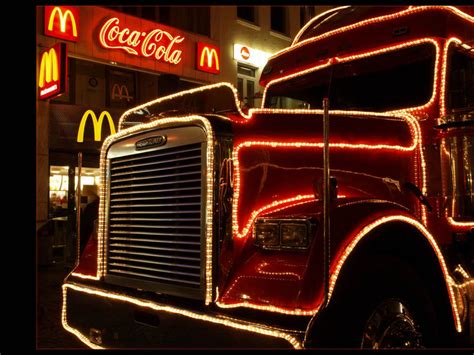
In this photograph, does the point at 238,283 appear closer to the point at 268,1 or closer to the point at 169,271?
the point at 169,271

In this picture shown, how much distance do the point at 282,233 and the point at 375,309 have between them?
0.74 m

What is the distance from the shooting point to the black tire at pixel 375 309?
3.03 metres

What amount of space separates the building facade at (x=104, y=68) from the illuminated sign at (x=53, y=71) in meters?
0.02

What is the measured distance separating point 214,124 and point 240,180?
0.39 meters

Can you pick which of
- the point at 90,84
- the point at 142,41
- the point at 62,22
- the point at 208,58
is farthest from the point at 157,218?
the point at 208,58

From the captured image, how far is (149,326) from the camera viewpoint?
3518 mm

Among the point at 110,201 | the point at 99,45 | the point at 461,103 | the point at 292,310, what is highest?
the point at 99,45

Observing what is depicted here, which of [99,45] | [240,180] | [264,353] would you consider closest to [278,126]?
[240,180]

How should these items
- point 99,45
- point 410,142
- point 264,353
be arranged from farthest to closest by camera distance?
1. point 99,45
2. point 410,142
3. point 264,353

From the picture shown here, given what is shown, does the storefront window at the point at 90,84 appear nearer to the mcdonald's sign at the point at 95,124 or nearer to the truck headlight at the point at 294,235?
the mcdonald's sign at the point at 95,124

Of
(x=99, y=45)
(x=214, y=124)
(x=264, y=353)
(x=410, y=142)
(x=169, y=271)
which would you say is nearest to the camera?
(x=264, y=353)

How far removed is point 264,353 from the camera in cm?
290

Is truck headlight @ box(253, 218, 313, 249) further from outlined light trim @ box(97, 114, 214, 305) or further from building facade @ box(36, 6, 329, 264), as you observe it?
building facade @ box(36, 6, 329, 264)

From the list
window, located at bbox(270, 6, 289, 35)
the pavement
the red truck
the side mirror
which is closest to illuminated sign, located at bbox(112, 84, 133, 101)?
the pavement
